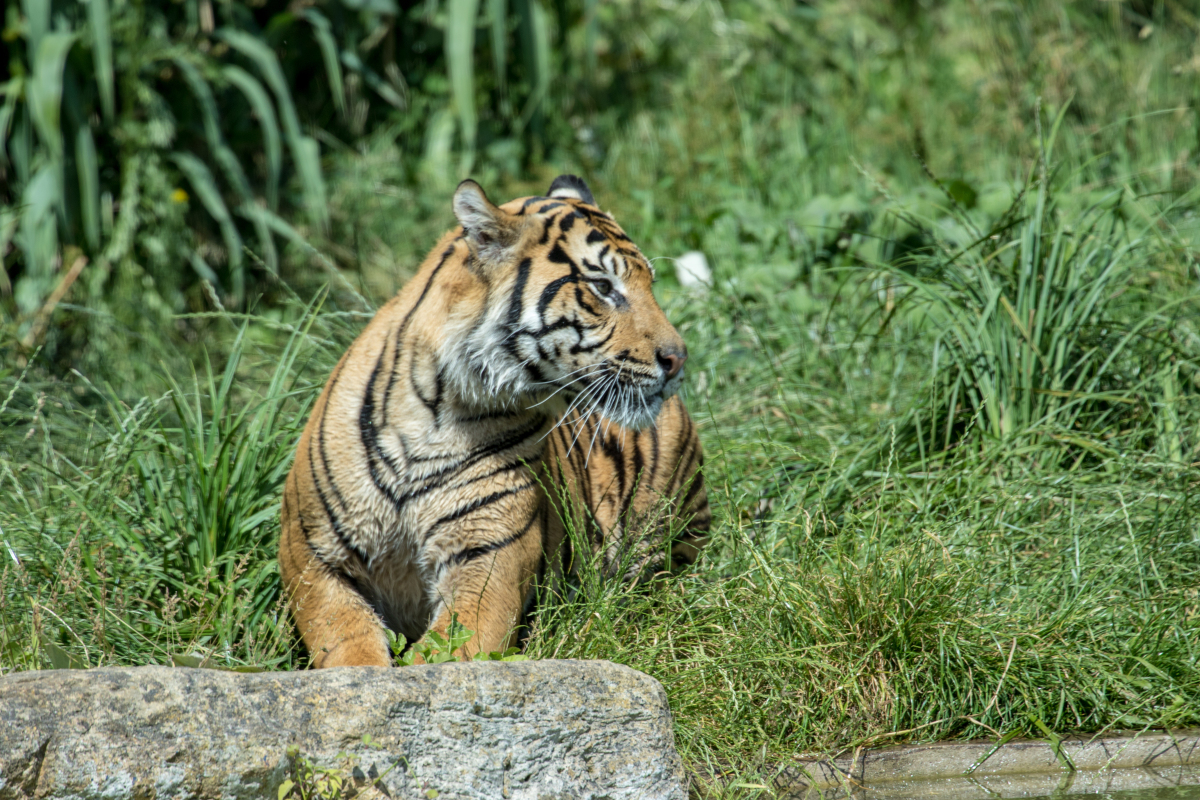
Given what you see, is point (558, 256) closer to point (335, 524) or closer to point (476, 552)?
point (476, 552)

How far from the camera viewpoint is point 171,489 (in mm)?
3443

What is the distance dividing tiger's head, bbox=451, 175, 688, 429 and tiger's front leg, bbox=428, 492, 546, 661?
33cm

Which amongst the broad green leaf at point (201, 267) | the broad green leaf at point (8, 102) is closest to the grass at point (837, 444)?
the broad green leaf at point (201, 267)

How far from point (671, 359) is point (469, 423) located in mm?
561

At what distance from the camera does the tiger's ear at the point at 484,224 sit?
9.39 feet

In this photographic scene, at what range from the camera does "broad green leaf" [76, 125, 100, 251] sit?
5.49 meters

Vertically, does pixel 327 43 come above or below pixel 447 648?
above

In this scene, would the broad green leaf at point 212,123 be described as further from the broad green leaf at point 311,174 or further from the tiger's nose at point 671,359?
the tiger's nose at point 671,359

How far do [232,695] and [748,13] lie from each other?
7475mm

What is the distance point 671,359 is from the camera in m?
2.97

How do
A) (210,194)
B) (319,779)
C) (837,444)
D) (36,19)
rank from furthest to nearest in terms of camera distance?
(210,194) < (36,19) < (837,444) < (319,779)

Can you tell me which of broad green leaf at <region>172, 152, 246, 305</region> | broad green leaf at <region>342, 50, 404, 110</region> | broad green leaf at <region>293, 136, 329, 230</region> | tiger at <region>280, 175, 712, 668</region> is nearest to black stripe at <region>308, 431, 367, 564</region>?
tiger at <region>280, 175, 712, 668</region>

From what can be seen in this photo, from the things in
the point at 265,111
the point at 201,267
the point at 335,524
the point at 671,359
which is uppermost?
the point at 265,111

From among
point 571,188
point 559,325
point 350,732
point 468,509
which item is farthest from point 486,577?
point 571,188
